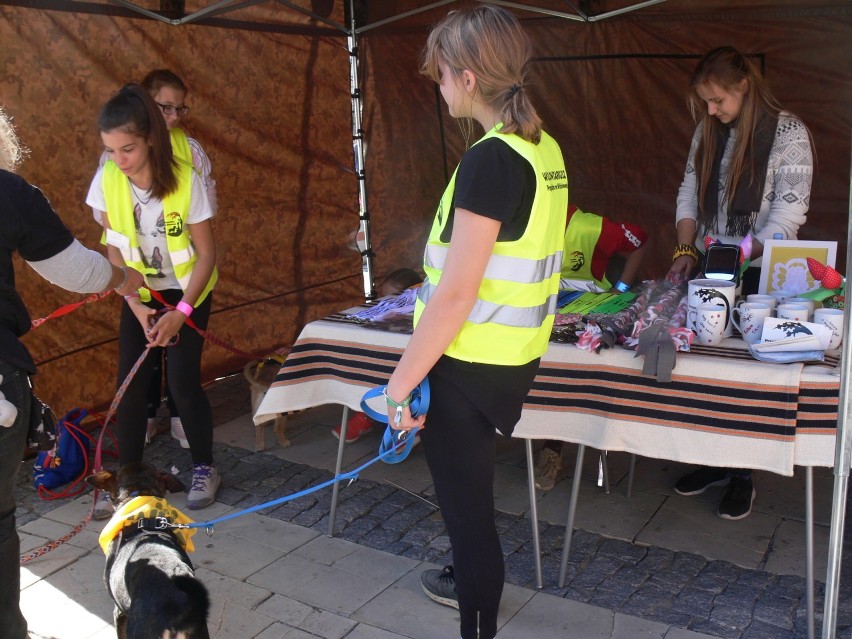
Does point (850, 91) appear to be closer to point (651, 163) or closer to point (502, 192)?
point (651, 163)

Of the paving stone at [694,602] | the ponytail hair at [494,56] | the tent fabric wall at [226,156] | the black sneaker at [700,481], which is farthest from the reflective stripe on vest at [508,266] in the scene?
the tent fabric wall at [226,156]

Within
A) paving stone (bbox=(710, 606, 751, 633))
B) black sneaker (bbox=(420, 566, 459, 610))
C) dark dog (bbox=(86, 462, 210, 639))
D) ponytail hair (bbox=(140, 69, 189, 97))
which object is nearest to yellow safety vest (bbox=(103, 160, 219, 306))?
ponytail hair (bbox=(140, 69, 189, 97))

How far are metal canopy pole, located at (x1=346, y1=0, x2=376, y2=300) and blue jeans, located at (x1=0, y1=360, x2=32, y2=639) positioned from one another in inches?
133

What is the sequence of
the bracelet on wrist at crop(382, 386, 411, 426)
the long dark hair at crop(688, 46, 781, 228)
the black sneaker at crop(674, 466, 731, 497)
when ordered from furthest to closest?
the black sneaker at crop(674, 466, 731, 497), the long dark hair at crop(688, 46, 781, 228), the bracelet on wrist at crop(382, 386, 411, 426)

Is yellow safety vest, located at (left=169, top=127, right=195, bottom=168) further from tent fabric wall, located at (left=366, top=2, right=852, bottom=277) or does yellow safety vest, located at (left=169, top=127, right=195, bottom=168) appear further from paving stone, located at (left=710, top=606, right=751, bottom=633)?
paving stone, located at (left=710, top=606, right=751, bottom=633)

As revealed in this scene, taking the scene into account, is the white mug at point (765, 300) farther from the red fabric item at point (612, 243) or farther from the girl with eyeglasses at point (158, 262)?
the girl with eyeglasses at point (158, 262)

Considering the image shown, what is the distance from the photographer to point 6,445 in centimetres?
223

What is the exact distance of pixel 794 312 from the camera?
259 centimetres

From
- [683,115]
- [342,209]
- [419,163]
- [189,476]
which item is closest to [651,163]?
[683,115]

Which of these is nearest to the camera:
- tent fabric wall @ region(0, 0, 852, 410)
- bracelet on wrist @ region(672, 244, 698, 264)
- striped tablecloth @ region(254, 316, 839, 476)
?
striped tablecloth @ region(254, 316, 839, 476)

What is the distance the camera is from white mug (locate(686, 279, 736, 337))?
8.95 feet

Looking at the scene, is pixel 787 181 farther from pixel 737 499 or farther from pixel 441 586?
pixel 441 586

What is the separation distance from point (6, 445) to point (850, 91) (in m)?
4.27

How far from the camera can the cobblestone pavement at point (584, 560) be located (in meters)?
2.79
